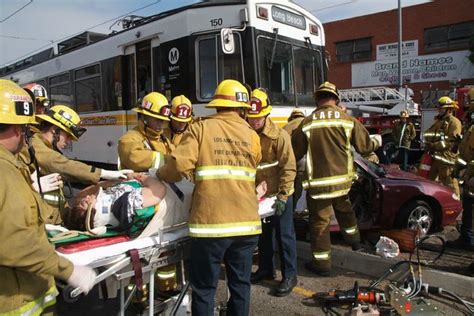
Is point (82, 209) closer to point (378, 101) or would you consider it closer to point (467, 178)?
point (467, 178)

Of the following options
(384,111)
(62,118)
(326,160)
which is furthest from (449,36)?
(62,118)

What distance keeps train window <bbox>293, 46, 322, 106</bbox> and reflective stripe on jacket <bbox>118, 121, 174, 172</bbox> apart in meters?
4.16

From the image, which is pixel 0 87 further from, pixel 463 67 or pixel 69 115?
pixel 463 67

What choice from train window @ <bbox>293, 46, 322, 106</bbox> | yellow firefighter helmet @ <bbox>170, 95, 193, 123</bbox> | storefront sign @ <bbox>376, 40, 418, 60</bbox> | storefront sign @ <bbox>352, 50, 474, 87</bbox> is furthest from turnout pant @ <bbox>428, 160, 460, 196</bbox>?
storefront sign @ <bbox>376, 40, 418, 60</bbox>

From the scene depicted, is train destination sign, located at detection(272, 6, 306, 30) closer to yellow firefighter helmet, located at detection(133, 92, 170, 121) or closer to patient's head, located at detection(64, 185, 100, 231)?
yellow firefighter helmet, located at detection(133, 92, 170, 121)

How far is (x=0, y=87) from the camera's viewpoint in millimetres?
2061

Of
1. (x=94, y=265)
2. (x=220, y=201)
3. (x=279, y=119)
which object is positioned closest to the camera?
(x=94, y=265)

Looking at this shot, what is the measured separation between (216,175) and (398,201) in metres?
3.58

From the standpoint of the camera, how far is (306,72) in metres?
8.10

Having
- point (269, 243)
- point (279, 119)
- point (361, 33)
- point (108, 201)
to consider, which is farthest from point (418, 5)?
point (108, 201)

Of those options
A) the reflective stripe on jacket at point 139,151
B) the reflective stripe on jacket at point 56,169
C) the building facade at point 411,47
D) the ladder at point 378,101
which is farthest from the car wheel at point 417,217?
the building facade at point 411,47

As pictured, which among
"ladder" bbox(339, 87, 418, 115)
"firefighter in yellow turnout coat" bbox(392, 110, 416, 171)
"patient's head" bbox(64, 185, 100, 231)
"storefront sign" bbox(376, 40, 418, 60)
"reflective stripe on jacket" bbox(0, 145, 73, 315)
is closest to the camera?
"reflective stripe on jacket" bbox(0, 145, 73, 315)

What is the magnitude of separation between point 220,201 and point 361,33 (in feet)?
92.0

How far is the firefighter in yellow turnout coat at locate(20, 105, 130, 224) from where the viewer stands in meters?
3.51
